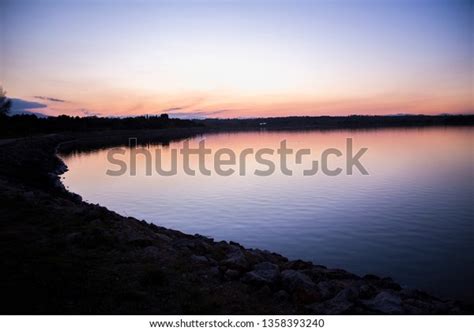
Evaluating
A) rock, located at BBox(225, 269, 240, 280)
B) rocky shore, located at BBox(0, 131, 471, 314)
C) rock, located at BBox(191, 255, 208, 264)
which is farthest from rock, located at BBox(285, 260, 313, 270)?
rock, located at BBox(191, 255, 208, 264)

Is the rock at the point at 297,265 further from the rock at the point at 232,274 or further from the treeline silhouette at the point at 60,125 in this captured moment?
the treeline silhouette at the point at 60,125

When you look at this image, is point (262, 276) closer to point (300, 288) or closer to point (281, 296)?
point (281, 296)

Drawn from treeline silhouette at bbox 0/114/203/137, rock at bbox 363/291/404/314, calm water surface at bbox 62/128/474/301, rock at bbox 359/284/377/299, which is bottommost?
calm water surface at bbox 62/128/474/301

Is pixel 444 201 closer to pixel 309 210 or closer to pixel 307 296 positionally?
pixel 309 210

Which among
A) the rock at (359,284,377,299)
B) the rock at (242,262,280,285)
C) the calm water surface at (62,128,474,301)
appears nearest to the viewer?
the rock at (359,284,377,299)

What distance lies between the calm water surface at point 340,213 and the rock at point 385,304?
3.09 metres

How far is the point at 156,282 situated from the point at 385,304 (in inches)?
171

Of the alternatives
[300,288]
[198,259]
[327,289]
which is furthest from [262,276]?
[198,259]

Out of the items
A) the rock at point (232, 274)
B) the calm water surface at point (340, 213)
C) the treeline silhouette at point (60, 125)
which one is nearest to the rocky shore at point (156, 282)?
the rock at point (232, 274)

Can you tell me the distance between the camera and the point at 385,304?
6895 mm

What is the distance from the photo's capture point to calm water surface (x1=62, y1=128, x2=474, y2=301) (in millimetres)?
11469

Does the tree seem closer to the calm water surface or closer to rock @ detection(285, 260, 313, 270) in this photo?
the calm water surface

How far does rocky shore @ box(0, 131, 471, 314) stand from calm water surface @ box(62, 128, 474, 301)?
7.96ft
